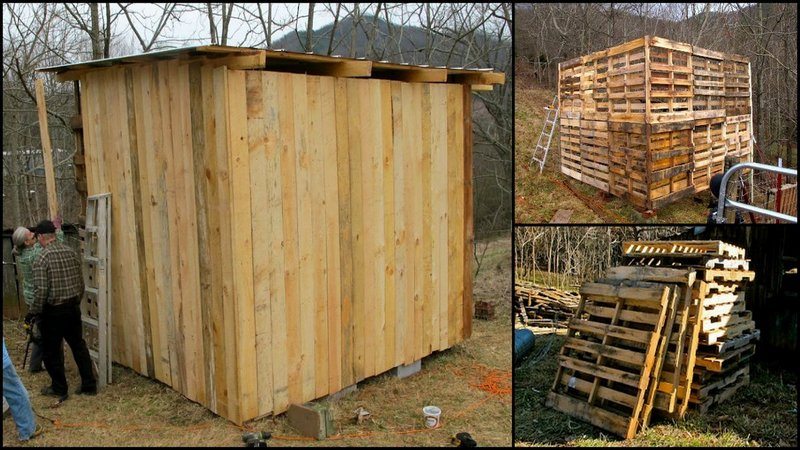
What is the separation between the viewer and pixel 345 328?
596 centimetres

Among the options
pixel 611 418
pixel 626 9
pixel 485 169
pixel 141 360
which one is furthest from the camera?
pixel 485 169

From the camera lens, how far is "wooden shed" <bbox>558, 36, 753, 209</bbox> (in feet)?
25.4

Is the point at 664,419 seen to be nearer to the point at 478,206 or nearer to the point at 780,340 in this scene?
the point at 780,340

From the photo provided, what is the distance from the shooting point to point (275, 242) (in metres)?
5.18

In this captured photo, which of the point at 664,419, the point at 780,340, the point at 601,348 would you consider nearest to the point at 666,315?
the point at 601,348

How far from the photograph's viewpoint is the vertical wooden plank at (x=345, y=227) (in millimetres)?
5609

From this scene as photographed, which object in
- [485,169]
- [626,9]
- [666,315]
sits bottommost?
[666,315]

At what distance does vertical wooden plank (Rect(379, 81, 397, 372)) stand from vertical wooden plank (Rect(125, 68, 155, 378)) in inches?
91.6

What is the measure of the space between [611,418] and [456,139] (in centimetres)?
→ 335

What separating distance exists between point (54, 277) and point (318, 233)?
8.24 ft

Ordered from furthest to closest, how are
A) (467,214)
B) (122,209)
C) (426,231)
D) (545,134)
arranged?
(545,134)
(467,214)
(426,231)
(122,209)

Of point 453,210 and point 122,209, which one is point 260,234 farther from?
point 453,210

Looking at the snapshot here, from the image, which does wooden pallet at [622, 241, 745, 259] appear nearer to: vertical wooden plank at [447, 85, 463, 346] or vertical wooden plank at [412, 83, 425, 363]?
vertical wooden plank at [447, 85, 463, 346]

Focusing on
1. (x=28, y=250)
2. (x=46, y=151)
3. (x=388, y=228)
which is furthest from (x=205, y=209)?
(x=28, y=250)
